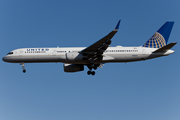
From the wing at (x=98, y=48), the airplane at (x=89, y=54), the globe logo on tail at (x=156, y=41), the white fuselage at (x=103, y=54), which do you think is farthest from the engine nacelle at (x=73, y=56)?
the globe logo on tail at (x=156, y=41)

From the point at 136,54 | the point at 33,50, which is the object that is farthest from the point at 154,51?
the point at 33,50

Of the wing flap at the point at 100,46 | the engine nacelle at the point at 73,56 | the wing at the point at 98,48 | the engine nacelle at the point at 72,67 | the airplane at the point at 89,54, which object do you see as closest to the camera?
the wing flap at the point at 100,46

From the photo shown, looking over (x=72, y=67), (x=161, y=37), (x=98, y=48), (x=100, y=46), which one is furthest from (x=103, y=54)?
(x=161, y=37)

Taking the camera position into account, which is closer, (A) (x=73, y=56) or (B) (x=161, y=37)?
(A) (x=73, y=56)

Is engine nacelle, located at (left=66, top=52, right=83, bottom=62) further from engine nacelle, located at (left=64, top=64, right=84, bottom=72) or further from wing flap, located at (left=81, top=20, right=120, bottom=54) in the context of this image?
engine nacelle, located at (left=64, top=64, right=84, bottom=72)

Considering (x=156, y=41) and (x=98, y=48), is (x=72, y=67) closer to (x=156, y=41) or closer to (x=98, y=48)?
(x=98, y=48)

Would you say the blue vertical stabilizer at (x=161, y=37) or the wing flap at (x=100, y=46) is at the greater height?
the blue vertical stabilizer at (x=161, y=37)

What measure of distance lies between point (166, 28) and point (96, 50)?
11.8 meters

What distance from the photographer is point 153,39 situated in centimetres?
4088

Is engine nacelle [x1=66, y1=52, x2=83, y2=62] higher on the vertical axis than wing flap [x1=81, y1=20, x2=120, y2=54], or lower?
lower

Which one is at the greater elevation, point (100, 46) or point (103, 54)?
point (100, 46)

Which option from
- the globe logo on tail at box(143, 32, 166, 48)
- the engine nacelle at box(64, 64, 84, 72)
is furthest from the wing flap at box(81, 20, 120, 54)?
the globe logo on tail at box(143, 32, 166, 48)

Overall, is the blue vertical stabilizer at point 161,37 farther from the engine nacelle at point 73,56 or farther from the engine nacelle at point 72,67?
the engine nacelle at point 72,67

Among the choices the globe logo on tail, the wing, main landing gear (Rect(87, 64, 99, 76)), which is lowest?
main landing gear (Rect(87, 64, 99, 76))
